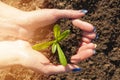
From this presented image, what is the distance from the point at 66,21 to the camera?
195cm

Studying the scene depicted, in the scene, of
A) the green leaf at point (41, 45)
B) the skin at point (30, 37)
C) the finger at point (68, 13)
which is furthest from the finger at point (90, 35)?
the green leaf at point (41, 45)

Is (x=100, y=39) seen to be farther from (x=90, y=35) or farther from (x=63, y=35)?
(x=63, y=35)

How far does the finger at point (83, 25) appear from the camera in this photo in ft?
5.99

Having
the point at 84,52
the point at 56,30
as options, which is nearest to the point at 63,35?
the point at 56,30

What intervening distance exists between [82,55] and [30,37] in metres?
0.42

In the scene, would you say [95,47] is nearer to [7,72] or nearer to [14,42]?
[14,42]

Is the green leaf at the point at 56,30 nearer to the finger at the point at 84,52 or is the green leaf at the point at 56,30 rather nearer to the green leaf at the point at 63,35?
the green leaf at the point at 63,35

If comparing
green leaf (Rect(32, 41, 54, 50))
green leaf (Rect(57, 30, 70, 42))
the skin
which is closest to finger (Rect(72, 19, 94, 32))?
the skin

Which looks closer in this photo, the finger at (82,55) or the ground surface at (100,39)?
the finger at (82,55)

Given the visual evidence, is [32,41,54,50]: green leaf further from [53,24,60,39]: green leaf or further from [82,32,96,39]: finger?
[82,32,96,39]: finger

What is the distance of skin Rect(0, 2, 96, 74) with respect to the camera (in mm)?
1840

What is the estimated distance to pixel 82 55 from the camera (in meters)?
1.86

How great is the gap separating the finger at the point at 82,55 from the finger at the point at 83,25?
137 millimetres

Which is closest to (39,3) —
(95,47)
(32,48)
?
(32,48)
